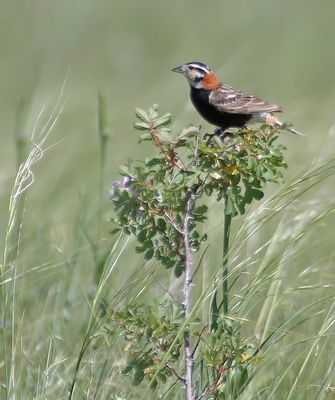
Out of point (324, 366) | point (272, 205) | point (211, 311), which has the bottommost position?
point (324, 366)

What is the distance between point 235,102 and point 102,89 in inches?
252

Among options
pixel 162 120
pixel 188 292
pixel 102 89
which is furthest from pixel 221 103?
pixel 102 89

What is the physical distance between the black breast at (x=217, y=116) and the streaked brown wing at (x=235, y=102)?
0.02m

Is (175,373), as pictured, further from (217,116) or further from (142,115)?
(217,116)

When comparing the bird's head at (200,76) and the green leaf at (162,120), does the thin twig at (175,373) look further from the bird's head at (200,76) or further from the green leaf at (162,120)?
the bird's head at (200,76)

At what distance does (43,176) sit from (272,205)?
394 cm

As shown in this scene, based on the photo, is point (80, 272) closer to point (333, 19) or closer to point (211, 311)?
point (211, 311)

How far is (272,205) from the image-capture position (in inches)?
142

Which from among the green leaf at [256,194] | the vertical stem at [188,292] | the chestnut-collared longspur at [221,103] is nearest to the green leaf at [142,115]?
the vertical stem at [188,292]

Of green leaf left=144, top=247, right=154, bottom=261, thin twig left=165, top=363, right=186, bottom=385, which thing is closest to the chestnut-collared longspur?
green leaf left=144, top=247, right=154, bottom=261

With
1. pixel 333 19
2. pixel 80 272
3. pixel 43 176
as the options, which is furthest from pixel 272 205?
pixel 333 19

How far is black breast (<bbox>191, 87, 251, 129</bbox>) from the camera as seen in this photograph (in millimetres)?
5117

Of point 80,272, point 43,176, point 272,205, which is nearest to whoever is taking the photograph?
point 272,205

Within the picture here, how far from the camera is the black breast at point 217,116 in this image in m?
5.12
